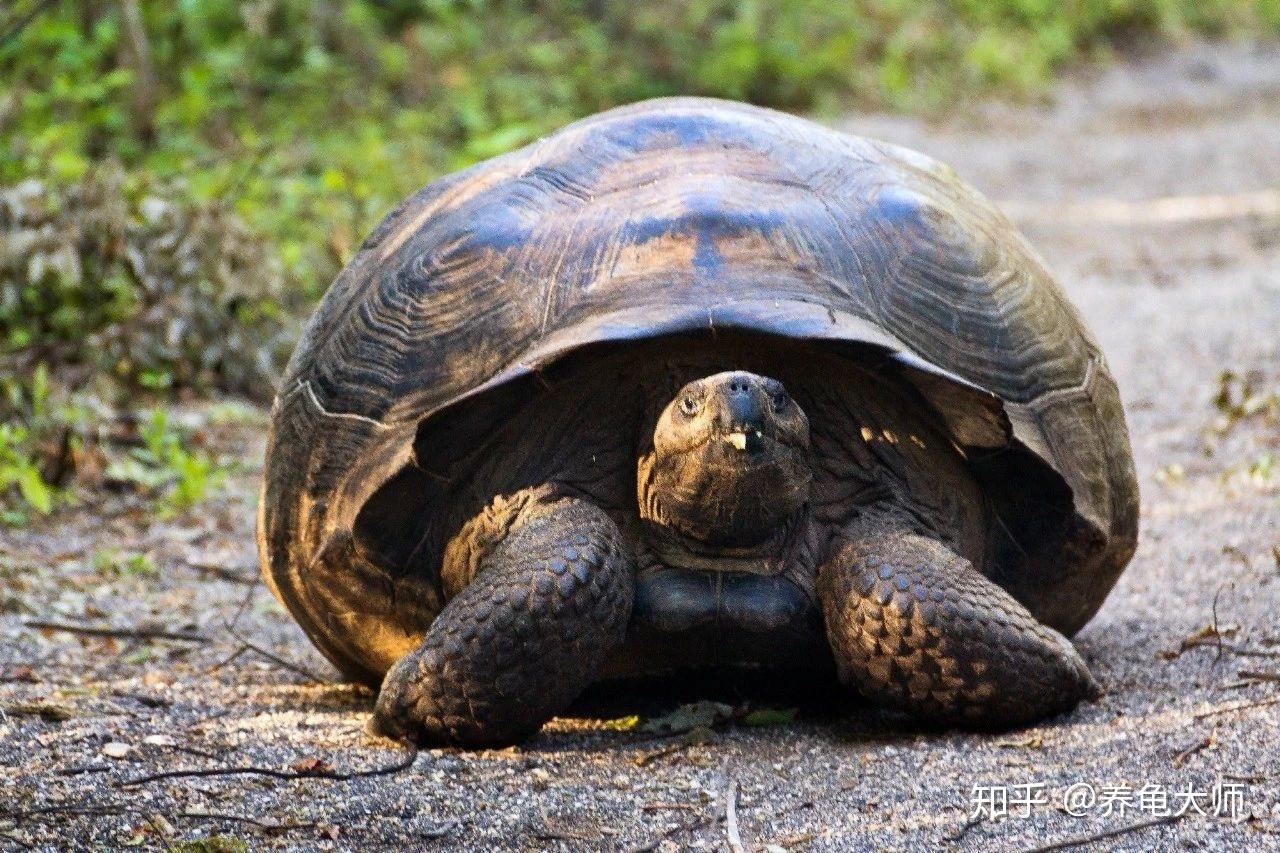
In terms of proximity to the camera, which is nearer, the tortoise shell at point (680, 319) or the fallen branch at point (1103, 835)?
the fallen branch at point (1103, 835)

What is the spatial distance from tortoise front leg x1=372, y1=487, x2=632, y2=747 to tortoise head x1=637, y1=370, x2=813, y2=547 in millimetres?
150

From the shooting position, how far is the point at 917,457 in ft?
10.9

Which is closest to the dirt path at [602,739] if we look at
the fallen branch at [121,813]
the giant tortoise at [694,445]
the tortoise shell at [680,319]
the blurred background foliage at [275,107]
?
the fallen branch at [121,813]

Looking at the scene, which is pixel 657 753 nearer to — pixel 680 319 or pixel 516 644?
pixel 516 644

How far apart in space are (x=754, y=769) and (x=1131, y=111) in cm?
1462

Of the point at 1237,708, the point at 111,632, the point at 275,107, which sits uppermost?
the point at 275,107

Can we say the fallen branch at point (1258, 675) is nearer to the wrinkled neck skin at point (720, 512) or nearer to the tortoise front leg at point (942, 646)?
the tortoise front leg at point (942, 646)

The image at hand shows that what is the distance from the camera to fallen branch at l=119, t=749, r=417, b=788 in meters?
2.65

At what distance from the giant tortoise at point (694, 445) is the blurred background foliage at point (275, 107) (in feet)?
6.15

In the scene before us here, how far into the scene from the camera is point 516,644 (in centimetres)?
294

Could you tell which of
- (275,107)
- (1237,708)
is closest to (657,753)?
(1237,708)

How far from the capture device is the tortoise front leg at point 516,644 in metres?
2.94

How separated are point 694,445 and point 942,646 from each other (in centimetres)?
54

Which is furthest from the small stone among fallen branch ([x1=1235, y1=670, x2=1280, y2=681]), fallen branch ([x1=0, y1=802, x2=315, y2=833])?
fallen branch ([x1=1235, y1=670, x2=1280, y2=681])
